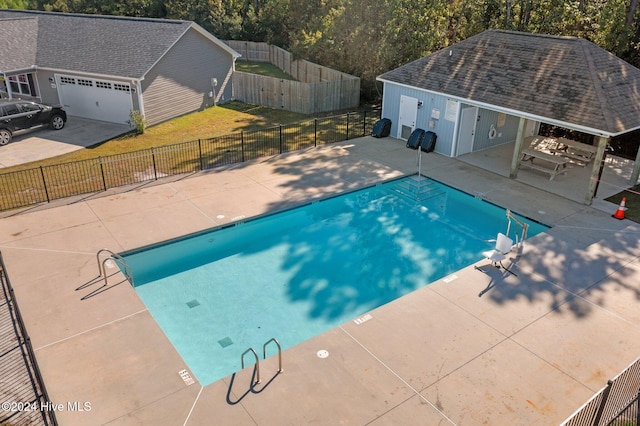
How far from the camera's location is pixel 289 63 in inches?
1503

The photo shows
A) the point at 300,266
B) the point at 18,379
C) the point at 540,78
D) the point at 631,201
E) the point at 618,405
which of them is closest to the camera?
the point at 618,405

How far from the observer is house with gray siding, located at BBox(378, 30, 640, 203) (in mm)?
16562

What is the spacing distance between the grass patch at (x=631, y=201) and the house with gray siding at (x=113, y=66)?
19924 mm

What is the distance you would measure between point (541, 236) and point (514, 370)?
6.06 meters

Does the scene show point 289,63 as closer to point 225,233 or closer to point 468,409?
point 225,233

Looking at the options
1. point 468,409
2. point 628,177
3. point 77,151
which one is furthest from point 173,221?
point 628,177

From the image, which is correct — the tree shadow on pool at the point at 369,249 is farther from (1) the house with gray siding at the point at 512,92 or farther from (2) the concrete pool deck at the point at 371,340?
(1) the house with gray siding at the point at 512,92

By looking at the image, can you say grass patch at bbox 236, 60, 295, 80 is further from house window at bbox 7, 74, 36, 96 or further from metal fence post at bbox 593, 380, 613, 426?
metal fence post at bbox 593, 380, 613, 426

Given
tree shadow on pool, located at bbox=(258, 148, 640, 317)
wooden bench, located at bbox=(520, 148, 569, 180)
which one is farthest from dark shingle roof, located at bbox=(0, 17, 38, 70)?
wooden bench, located at bbox=(520, 148, 569, 180)

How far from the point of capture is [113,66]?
2378 centimetres

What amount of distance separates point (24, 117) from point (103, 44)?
5962mm

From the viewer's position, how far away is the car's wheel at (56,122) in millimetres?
23172

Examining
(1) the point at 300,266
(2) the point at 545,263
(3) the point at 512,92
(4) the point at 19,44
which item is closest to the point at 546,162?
(3) the point at 512,92

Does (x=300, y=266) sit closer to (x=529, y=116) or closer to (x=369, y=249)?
(x=369, y=249)
